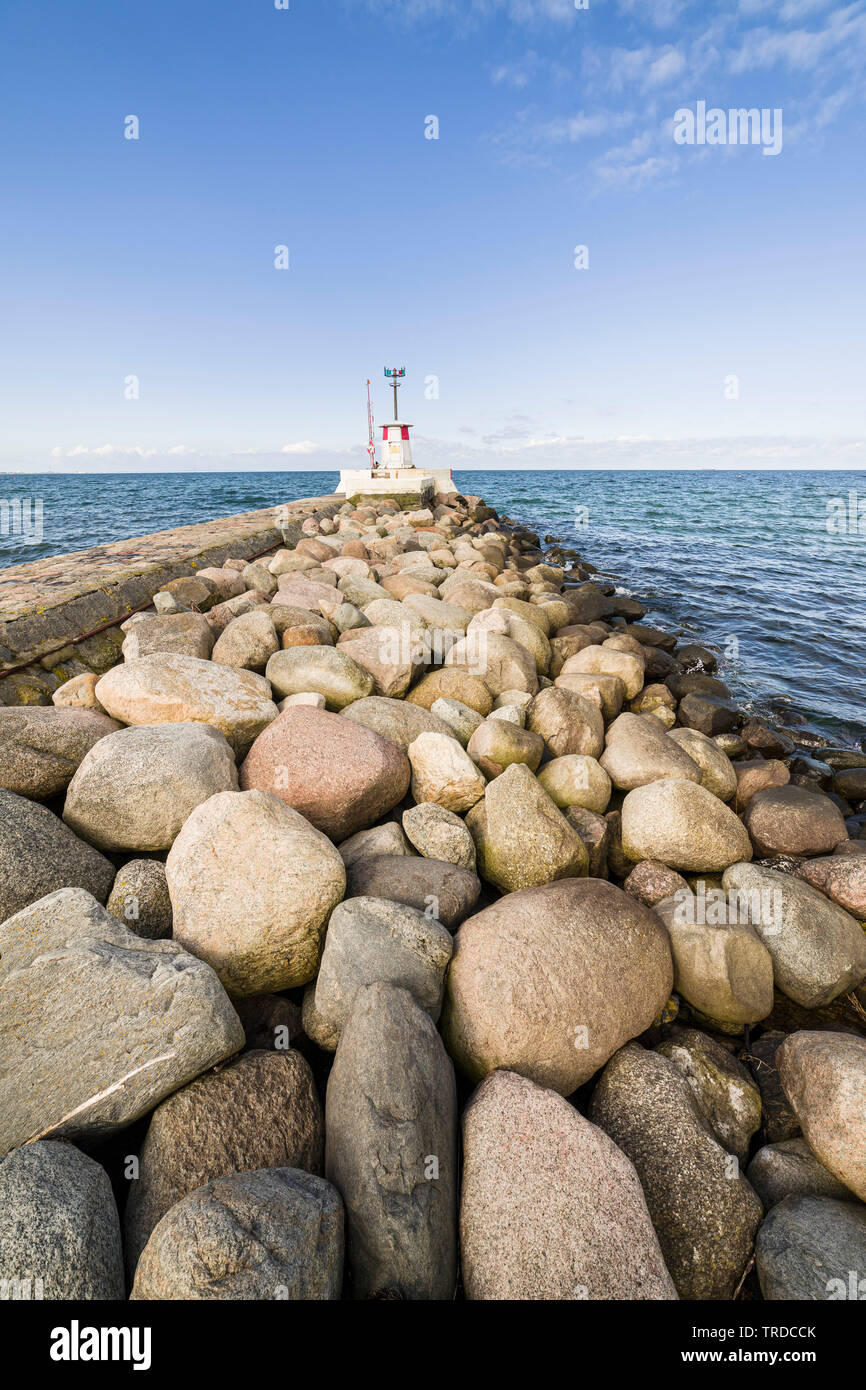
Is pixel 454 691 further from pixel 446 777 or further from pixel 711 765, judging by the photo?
pixel 711 765

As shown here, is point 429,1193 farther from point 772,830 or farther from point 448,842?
point 772,830

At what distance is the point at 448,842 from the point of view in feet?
11.4

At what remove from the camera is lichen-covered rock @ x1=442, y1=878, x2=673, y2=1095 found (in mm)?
2496

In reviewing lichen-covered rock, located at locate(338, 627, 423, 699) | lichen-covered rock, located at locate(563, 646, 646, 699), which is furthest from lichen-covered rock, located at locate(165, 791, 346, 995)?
lichen-covered rock, located at locate(563, 646, 646, 699)

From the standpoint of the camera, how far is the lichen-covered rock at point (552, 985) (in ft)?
8.19

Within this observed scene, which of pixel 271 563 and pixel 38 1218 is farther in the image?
pixel 271 563

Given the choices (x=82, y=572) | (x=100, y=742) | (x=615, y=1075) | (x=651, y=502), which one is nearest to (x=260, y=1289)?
(x=615, y=1075)

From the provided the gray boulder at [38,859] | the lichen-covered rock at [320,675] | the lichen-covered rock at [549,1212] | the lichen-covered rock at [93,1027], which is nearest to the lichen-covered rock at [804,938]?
the lichen-covered rock at [549,1212]

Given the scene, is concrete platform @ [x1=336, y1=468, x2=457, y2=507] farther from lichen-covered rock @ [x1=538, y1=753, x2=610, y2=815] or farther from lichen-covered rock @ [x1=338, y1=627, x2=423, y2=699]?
lichen-covered rock @ [x1=538, y1=753, x2=610, y2=815]

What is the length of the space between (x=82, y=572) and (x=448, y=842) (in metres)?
5.40

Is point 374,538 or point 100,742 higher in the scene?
point 374,538

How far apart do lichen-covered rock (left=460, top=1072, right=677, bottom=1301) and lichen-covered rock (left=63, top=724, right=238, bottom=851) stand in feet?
6.75

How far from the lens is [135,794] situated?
3.12 metres
